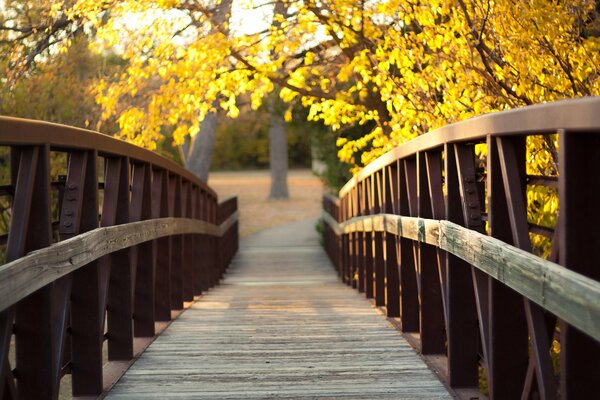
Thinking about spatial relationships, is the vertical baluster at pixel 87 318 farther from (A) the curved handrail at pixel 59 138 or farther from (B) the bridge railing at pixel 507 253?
(B) the bridge railing at pixel 507 253

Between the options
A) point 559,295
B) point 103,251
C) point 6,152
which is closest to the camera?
point 559,295

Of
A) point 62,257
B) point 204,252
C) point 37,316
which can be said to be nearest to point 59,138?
point 62,257

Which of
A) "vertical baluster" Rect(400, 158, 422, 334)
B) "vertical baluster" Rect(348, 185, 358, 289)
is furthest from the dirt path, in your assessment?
"vertical baluster" Rect(400, 158, 422, 334)

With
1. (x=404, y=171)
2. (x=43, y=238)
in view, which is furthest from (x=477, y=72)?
(x=43, y=238)

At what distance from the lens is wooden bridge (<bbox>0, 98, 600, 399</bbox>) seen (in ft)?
11.0

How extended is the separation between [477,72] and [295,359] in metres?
2.94

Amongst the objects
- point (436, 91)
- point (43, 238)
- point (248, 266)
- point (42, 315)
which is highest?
point (436, 91)

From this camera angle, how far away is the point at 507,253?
152 inches

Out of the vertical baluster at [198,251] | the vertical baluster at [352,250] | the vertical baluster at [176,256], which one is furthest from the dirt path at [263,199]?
the vertical baluster at [176,256]

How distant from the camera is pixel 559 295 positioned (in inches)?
125

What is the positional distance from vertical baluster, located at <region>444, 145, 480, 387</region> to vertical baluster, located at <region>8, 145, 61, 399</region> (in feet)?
6.59

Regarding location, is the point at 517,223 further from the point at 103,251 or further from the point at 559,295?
the point at 103,251

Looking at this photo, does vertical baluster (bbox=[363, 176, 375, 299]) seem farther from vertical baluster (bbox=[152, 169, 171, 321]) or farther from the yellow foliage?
vertical baluster (bbox=[152, 169, 171, 321])

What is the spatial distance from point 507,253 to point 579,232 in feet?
1.97
